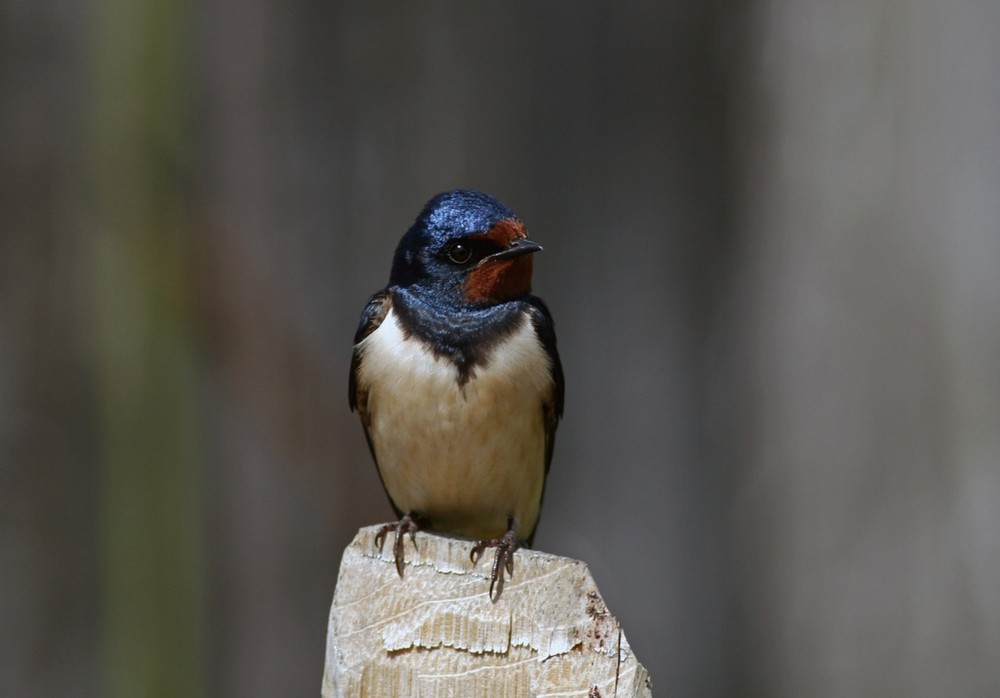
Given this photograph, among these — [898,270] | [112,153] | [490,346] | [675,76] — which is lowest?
[490,346]

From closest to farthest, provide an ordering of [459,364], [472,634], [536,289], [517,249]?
[472,634], [517,249], [459,364], [536,289]

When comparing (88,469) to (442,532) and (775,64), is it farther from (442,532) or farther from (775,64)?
(775,64)

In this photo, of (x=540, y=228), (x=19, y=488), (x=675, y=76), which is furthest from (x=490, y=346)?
(x=19, y=488)

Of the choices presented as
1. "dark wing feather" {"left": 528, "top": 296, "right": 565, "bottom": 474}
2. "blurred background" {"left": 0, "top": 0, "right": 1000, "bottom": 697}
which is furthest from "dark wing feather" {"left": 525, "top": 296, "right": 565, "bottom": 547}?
"blurred background" {"left": 0, "top": 0, "right": 1000, "bottom": 697}

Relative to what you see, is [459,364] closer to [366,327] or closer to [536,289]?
[366,327]

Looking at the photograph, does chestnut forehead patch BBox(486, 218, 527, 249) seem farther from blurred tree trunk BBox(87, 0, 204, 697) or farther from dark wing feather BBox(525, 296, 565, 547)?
blurred tree trunk BBox(87, 0, 204, 697)

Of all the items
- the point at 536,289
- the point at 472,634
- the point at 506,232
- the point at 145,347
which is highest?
the point at 506,232

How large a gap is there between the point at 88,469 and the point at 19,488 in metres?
0.13

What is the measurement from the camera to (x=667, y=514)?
81.2 inches

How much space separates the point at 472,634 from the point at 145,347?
43.5 inches

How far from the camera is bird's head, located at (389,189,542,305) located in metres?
1.74

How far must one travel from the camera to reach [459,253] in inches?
71.4

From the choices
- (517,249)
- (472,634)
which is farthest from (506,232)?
(472,634)

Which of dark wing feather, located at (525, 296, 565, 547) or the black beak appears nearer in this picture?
the black beak
